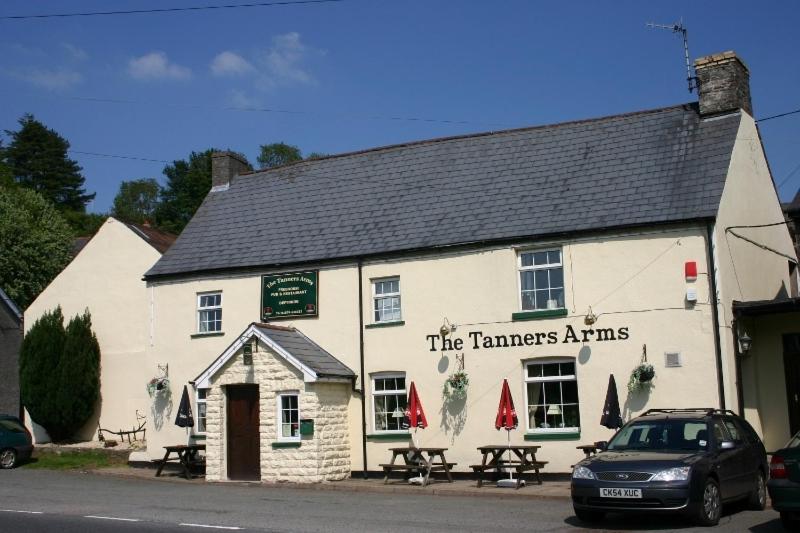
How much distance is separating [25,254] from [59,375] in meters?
12.9

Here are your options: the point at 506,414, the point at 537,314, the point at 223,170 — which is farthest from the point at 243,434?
the point at 223,170

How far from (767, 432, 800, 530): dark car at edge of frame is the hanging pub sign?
13632mm

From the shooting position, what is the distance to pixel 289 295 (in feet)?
77.2

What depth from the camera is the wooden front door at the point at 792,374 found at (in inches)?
806

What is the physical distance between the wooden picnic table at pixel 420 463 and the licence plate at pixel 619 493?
7.63 m

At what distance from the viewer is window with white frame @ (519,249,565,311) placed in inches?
812

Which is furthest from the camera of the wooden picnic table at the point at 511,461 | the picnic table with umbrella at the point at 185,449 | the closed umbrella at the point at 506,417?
the picnic table with umbrella at the point at 185,449

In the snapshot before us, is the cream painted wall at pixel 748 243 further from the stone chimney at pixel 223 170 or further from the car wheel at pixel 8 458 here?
the car wheel at pixel 8 458

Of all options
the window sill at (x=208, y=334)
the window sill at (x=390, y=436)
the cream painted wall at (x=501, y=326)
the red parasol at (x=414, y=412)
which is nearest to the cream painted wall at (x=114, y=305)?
the window sill at (x=208, y=334)

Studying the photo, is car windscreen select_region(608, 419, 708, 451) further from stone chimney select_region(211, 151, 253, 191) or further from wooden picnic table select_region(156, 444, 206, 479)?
stone chimney select_region(211, 151, 253, 191)

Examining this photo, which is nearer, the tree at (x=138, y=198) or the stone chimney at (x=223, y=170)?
the stone chimney at (x=223, y=170)

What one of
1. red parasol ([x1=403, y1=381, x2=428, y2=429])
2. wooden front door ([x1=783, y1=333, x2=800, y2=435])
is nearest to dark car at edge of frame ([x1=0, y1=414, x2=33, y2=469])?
red parasol ([x1=403, y1=381, x2=428, y2=429])

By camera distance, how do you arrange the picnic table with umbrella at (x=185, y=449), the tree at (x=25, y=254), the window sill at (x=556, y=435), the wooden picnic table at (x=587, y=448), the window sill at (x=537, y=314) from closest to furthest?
1. the wooden picnic table at (x=587, y=448)
2. the window sill at (x=556, y=435)
3. the window sill at (x=537, y=314)
4. the picnic table with umbrella at (x=185, y=449)
5. the tree at (x=25, y=254)

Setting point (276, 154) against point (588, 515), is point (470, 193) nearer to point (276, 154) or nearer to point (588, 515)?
point (588, 515)
